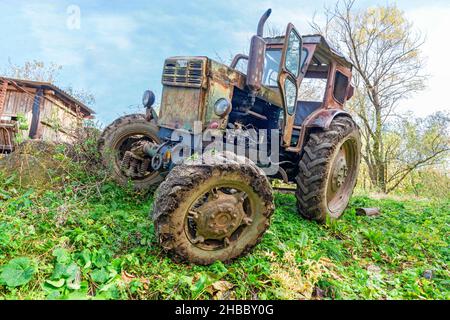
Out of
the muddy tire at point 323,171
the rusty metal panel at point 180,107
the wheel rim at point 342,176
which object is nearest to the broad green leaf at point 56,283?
the rusty metal panel at point 180,107

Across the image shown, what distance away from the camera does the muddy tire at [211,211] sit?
2.62 metres

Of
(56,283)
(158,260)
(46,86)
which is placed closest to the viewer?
(56,283)

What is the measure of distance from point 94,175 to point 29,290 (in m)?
2.63

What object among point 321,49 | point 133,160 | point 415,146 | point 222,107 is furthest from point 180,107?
point 415,146

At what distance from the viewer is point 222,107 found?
360 centimetres

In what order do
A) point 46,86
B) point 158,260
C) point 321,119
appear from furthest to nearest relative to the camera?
point 46,86
point 321,119
point 158,260

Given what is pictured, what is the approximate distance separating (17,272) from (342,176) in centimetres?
419

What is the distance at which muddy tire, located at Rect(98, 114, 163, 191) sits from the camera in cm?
450

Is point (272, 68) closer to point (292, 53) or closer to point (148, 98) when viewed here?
point (292, 53)

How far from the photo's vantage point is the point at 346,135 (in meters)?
4.73

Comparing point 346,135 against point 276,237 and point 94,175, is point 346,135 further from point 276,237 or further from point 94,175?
point 94,175

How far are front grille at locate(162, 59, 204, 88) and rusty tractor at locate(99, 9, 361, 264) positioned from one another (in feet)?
0.04

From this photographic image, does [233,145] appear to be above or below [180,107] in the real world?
below
